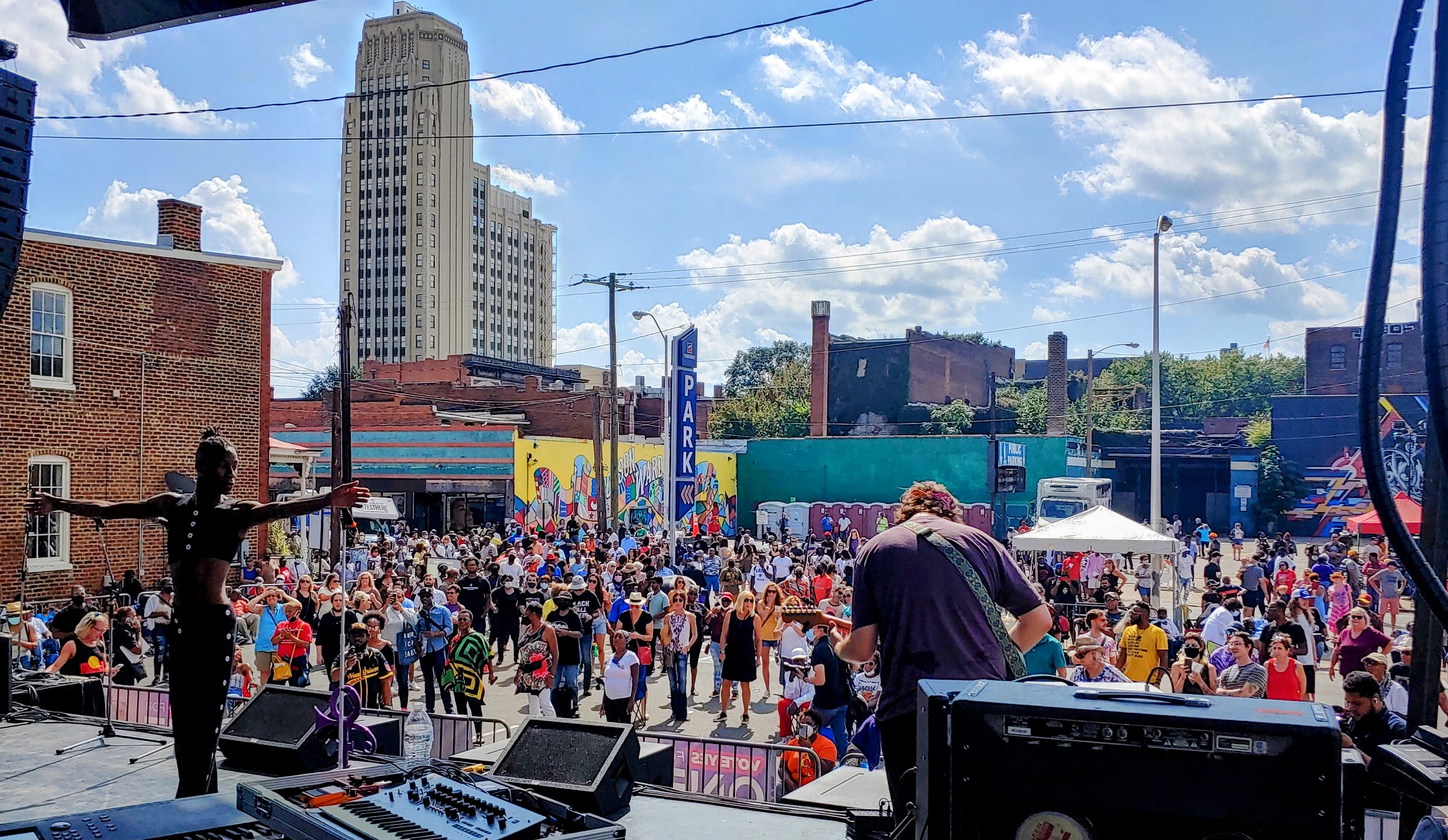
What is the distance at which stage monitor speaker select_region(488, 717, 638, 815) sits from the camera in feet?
14.1

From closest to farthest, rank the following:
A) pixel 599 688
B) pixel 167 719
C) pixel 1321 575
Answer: pixel 167 719 → pixel 599 688 → pixel 1321 575

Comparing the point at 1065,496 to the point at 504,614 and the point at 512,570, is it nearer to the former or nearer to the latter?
the point at 512,570

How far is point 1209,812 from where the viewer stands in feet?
7.63

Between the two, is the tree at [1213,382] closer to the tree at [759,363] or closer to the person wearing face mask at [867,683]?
the tree at [759,363]

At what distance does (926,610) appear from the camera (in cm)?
368

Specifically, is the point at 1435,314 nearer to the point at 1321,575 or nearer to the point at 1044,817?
the point at 1044,817

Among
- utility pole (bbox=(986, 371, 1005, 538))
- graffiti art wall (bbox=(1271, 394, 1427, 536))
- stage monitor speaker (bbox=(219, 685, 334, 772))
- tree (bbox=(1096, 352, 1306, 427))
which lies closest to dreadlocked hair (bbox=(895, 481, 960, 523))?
stage monitor speaker (bbox=(219, 685, 334, 772))

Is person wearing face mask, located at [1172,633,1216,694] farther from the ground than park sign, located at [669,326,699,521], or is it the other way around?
park sign, located at [669,326,699,521]

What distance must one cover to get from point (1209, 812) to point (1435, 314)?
3.72 ft

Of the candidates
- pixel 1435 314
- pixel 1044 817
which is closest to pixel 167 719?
pixel 1044 817

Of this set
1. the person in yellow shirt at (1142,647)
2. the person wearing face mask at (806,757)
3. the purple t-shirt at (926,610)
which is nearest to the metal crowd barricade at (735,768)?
the person wearing face mask at (806,757)

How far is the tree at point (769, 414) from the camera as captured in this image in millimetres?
74250

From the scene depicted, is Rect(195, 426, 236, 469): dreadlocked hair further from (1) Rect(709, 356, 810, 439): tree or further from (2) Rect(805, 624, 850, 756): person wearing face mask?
(1) Rect(709, 356, 810, 439): tree

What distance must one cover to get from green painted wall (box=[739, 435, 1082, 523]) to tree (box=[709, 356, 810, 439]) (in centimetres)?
1948
